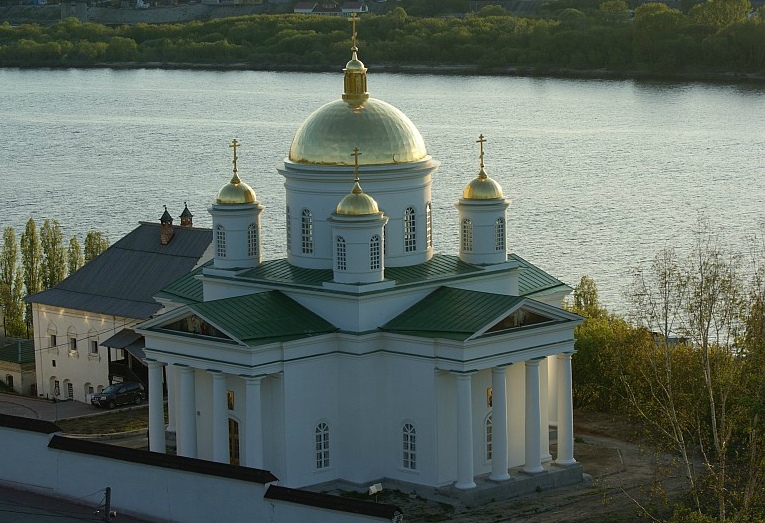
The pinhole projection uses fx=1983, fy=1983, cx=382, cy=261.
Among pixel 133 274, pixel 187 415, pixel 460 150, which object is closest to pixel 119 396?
pixel 133 274

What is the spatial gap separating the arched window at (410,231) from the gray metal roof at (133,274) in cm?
728

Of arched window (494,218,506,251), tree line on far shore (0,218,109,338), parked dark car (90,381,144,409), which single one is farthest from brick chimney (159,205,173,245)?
arched window (494,218,506,251)

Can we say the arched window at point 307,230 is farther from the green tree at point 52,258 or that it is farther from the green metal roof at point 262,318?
the green tree at point 52,258

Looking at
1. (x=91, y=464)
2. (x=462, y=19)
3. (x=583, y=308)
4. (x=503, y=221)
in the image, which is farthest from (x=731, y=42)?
(x=91, y=464)

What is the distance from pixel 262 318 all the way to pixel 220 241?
90.3 inches

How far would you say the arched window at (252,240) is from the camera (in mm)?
25047

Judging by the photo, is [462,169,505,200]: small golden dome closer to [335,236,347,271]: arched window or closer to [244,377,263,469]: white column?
[335,236,347,271]: arched window

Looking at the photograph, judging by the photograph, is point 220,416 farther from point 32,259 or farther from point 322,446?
point 32,259

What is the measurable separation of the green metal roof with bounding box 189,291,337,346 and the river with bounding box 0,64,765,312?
14.2m

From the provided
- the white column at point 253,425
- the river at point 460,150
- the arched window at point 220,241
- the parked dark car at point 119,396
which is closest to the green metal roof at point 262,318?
the white column at point 253,425

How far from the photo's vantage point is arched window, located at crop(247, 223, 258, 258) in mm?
25047

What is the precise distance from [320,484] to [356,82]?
16.5 ft

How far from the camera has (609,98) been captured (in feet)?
232

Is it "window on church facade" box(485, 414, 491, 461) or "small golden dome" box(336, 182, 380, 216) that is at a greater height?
"small golden dome" box(336, 182, 380, 216)
